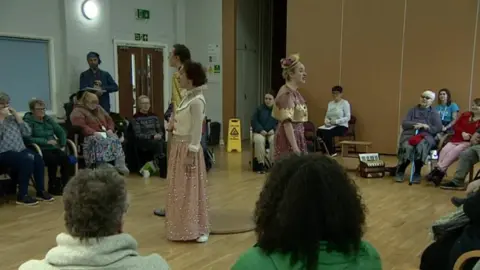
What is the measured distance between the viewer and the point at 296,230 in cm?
124

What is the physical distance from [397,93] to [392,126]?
543mm

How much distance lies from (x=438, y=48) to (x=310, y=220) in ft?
24.4

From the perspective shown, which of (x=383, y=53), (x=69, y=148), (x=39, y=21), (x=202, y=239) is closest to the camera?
(x=202, y=239)

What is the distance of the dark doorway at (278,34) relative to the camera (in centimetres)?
1091

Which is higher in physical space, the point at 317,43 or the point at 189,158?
the point at 317,43

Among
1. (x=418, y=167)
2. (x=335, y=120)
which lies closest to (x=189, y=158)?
(x=418, y=167)

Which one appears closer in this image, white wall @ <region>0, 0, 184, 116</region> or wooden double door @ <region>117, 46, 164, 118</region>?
white wall @ <region>0, 0, 184, 116</region>

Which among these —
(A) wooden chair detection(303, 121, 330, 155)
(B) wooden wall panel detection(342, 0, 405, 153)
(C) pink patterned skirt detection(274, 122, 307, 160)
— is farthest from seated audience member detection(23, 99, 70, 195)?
(B) wooden wall panel detection(342, 0, 405, 153)

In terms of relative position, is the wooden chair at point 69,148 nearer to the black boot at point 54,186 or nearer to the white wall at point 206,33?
the black boot at point 54,186

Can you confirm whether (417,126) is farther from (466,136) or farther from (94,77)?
(94,77)

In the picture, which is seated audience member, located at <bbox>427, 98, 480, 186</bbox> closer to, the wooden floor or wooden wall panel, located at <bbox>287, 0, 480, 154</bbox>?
the wooden floor

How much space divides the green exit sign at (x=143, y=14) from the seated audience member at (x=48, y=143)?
3665 mm

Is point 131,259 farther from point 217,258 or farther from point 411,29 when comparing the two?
point 411,29

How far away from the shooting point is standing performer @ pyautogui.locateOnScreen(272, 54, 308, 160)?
368 centimetres
